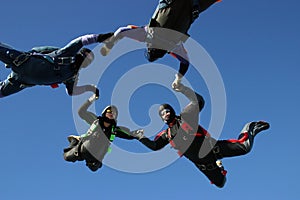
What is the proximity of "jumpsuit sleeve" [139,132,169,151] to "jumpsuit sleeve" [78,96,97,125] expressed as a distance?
1.19 m

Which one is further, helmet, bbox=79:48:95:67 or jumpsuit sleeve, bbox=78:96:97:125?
jumpsuit sleeve, bbox=78:96:97:125

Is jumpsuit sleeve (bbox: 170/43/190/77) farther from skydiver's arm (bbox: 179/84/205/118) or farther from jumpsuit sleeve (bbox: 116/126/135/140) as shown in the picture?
jumpsuit sleeve (bbox: 116/126/135/140)

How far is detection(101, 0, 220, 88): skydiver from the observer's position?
25.1ft

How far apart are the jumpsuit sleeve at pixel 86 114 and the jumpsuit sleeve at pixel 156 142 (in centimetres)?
119

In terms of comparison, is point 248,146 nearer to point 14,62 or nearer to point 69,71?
point 69,71

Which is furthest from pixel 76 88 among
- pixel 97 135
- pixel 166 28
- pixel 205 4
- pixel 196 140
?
pixel 205 4

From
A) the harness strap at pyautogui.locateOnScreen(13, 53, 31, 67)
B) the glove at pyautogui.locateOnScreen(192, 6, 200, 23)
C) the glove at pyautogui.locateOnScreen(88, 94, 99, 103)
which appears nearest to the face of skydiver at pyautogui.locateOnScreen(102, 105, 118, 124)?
the glove at pyautogui.locateOnScreen(88, 94, 99, 103)

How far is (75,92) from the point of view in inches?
362

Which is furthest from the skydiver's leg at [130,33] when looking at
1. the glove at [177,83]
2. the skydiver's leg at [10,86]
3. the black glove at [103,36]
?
the skydiver's leg at [10,86]

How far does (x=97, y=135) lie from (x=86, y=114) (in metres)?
0.59

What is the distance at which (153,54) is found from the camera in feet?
25.9

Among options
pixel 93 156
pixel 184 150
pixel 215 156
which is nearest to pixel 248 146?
pixel 215 156

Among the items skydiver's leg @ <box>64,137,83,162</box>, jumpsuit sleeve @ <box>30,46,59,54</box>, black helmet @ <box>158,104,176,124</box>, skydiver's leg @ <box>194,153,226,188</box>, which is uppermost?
jumpsuit sleeve @ <box>30,46,59,54</box>

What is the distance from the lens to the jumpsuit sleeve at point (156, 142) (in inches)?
355
